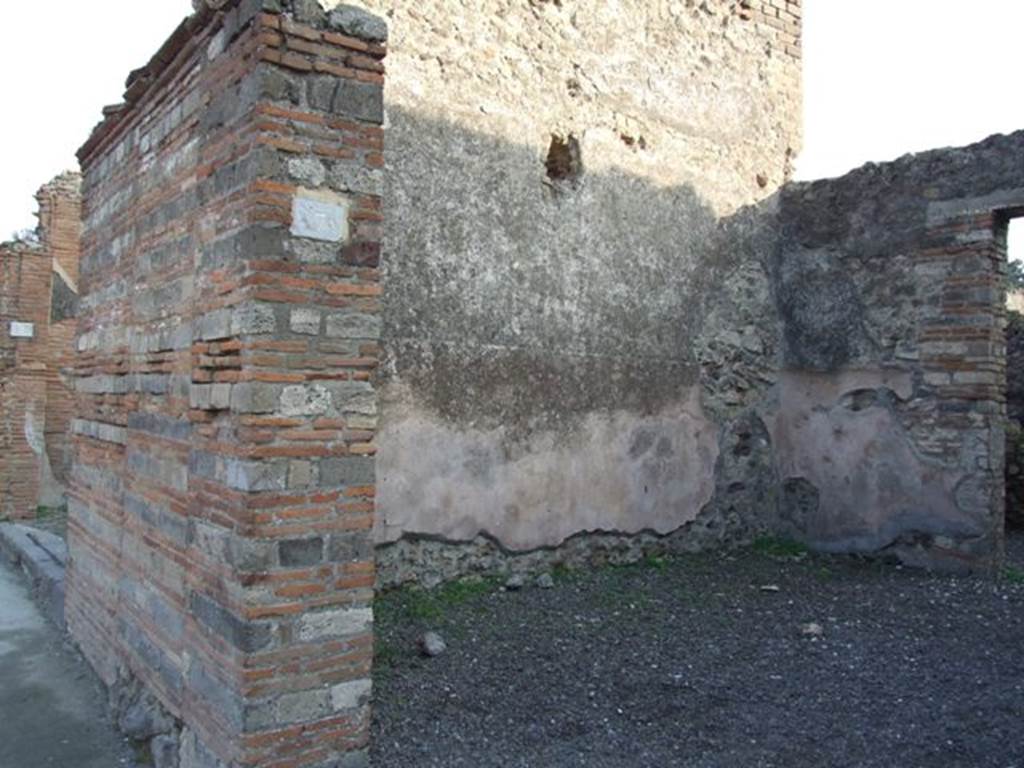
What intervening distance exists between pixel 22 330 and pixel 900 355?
400 inches

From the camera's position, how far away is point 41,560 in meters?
6.69

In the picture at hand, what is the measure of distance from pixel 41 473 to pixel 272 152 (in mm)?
10139

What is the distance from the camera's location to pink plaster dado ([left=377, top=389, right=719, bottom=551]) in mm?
5266

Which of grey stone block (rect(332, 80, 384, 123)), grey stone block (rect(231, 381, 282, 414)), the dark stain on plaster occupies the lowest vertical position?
grey stone block (rect(231, 381, 282, 414))

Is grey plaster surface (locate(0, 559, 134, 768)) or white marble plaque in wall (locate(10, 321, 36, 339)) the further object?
white marble plaque in wall (locate(10, 321, 36, 339))

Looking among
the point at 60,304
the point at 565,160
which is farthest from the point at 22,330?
the point at 565,160

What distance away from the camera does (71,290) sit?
39.0 ft

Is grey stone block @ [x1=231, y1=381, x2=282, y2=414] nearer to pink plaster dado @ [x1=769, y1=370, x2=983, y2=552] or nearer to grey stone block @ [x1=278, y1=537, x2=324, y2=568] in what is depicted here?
grey stone block @ [x1=278, y1=537, x2=324, y2=568]

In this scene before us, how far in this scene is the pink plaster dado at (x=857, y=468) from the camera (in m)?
6.29

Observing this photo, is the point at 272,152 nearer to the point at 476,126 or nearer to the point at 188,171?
the point at 188,171

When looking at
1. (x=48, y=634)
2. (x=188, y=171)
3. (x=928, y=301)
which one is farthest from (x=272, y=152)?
(x=928, y=301)

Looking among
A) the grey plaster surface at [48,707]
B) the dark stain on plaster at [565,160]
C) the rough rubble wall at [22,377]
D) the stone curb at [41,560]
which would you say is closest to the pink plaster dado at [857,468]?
the dark stain on plaster at [565,160]

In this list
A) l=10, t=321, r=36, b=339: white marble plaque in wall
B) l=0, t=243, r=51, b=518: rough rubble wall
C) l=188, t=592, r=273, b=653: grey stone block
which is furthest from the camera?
l=10, t=321, r=36, b=339: white marble plaque in wall

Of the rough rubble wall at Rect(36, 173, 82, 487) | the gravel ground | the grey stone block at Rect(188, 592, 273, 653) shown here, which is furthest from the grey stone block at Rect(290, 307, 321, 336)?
the rough rubble wall at Rect(36, 173, 82, 487)
